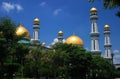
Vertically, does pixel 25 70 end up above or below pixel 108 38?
below

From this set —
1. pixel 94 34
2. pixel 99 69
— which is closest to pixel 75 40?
pixel 94 34

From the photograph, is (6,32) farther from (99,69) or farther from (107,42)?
(107,42)

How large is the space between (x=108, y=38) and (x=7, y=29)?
63.0 meters

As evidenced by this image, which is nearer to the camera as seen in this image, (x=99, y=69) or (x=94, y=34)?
(x=99, y=69)

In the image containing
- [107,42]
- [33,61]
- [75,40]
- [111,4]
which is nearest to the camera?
[111,4]

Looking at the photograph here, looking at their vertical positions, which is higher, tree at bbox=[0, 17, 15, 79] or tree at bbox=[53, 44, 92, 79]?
tree at bbox=[0, 17, 15, 79]

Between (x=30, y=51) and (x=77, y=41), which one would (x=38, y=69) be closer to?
(x=30, y=51)

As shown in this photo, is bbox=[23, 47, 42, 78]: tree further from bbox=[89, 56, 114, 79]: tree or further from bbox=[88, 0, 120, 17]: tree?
bbox=[88, 0, 120, 17]: tree

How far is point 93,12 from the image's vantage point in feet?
300

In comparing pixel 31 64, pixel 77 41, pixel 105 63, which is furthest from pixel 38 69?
pixel 77 41

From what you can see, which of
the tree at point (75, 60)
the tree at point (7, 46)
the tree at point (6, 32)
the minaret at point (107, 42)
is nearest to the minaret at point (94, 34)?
the minaret at point (107, 42)

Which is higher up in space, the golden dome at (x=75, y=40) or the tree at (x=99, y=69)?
the golden dome at (x=75, y=40)

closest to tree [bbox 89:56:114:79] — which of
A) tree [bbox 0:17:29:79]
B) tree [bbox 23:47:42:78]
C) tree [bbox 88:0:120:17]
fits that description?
tree [bbox 23:47:42:78]

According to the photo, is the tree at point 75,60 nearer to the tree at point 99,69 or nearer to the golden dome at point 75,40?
the tree at point 99,69
